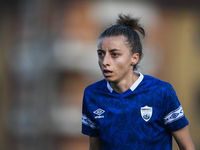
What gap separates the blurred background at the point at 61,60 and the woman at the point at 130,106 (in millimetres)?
2210

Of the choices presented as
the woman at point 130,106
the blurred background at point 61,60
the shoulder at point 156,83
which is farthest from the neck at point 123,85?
the blurred background at point 61,60

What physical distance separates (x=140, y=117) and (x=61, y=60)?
2.55m

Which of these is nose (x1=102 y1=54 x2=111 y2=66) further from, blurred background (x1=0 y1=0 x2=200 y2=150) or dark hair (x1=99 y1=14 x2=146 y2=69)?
blurred background (x1=0 y1=0 x2=200 y2=150)

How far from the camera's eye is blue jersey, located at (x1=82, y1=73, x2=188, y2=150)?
190 cm

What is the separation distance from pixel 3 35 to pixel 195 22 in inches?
121

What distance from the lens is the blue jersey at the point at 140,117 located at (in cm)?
190

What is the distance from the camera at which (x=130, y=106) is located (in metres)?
1.98

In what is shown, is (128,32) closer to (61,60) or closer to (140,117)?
(140,117)

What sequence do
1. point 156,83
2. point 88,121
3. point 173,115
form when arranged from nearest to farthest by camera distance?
point 173,115, point 156,83, point 88,121

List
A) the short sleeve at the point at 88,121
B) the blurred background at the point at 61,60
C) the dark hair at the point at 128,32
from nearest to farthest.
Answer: the dark hair at the point at 128,32
the short sleeve at the point at 88,121
the blurred background at the point at 61,60

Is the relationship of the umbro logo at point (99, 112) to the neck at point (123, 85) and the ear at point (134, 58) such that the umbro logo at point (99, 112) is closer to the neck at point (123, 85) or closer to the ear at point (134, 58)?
the neck at point (123, 85)

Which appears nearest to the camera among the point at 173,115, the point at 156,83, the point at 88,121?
the point at 173,115

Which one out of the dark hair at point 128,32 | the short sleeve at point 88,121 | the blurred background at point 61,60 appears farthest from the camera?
the blurred background at point 61,60

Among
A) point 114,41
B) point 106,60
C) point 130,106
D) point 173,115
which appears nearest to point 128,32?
point 114,41
